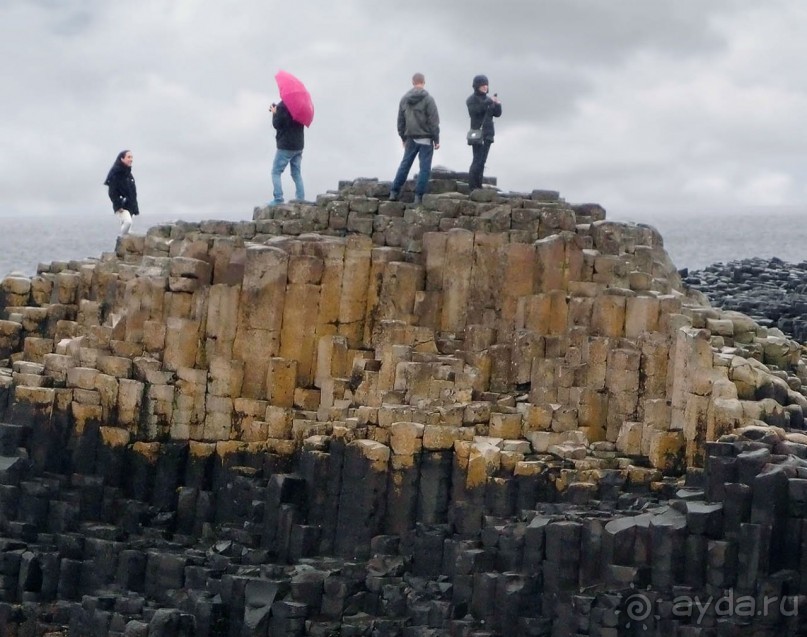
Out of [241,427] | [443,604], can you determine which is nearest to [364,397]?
[241,427]

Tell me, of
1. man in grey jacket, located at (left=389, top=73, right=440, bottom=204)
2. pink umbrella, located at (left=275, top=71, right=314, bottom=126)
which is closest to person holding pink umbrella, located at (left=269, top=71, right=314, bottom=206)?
pink umbrella, located at (left=275, top=71, right=314, bottom=126)

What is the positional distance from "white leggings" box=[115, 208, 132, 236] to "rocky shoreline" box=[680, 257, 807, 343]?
1374 cm

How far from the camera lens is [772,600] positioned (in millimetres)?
29328

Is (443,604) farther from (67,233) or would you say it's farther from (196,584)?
(67,233)

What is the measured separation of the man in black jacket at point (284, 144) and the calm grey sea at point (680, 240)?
4172cm

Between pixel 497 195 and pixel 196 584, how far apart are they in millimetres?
8814

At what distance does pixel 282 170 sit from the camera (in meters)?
41.2

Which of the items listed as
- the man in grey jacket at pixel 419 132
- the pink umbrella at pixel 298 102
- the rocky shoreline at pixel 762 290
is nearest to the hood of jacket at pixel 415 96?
the man in grey jacket at pixel 419 132

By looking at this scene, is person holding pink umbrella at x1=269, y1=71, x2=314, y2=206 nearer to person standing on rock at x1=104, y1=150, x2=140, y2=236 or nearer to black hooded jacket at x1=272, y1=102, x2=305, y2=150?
→ black hooded jacket at x1=272, y1=102, x2=305, y2=150

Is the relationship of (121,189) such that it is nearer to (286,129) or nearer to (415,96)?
(286,129)

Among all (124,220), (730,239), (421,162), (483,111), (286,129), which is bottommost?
(124,220)

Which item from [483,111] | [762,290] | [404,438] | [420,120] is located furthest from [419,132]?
[762,290]

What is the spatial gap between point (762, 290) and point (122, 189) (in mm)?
21421

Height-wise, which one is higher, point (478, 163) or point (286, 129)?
point (286, 129)
